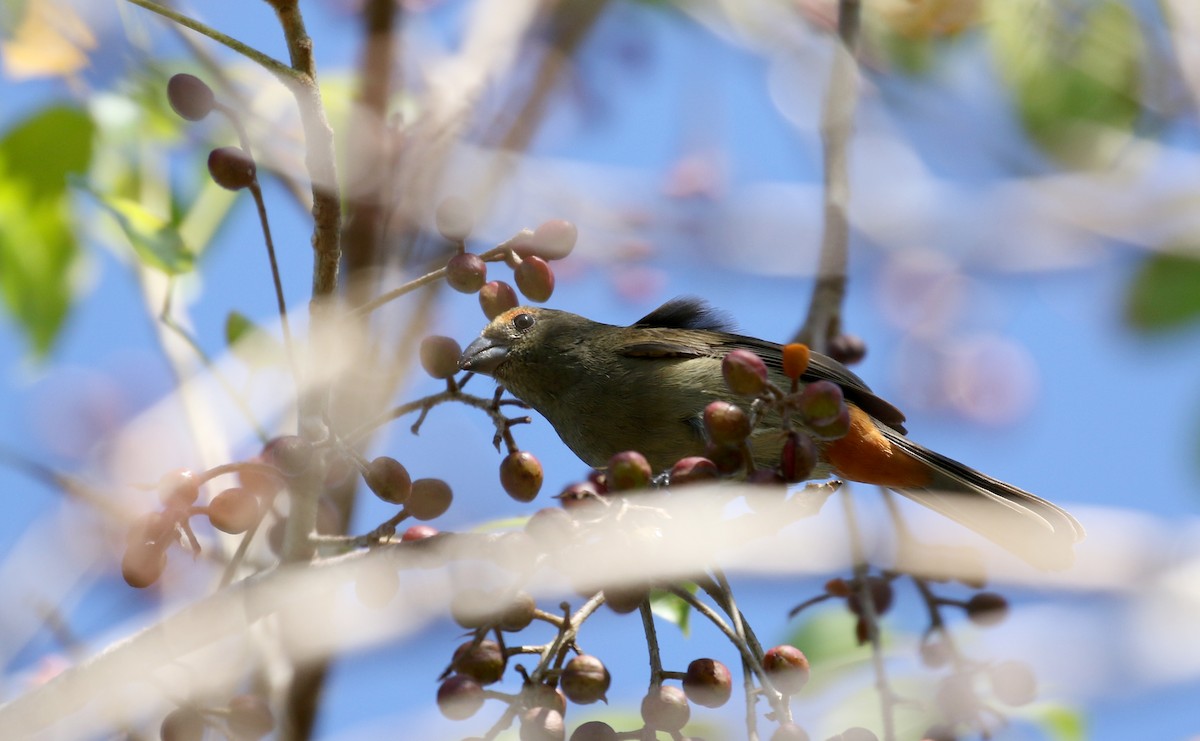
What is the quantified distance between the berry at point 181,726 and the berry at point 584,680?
2.52 feet

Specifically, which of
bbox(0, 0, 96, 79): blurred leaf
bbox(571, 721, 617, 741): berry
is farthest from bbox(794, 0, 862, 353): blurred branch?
bbox(0, 0, 96, 79): blurred leaf

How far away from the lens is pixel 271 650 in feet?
11.5

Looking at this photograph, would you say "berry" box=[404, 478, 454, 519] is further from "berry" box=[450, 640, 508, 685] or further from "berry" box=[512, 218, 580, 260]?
"berry" box=[512, 218, 580, 260]

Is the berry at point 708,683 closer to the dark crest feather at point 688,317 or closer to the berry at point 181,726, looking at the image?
the berry at point 181,726

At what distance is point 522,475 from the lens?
2.77 m

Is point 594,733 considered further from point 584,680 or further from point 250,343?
point 250,343

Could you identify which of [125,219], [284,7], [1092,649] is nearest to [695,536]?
[1092,649]

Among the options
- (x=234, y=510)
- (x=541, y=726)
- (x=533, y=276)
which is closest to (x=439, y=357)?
(x=533, y=276)

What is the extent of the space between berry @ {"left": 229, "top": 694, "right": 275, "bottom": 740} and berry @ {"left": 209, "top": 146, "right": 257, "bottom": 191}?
113 cm

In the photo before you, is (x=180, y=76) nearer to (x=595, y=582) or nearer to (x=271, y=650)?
(x=595, y=582)

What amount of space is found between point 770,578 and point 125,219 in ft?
6.34

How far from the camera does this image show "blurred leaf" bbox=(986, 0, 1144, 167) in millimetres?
4637

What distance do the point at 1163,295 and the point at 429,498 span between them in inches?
115

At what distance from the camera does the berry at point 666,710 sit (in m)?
2.44
